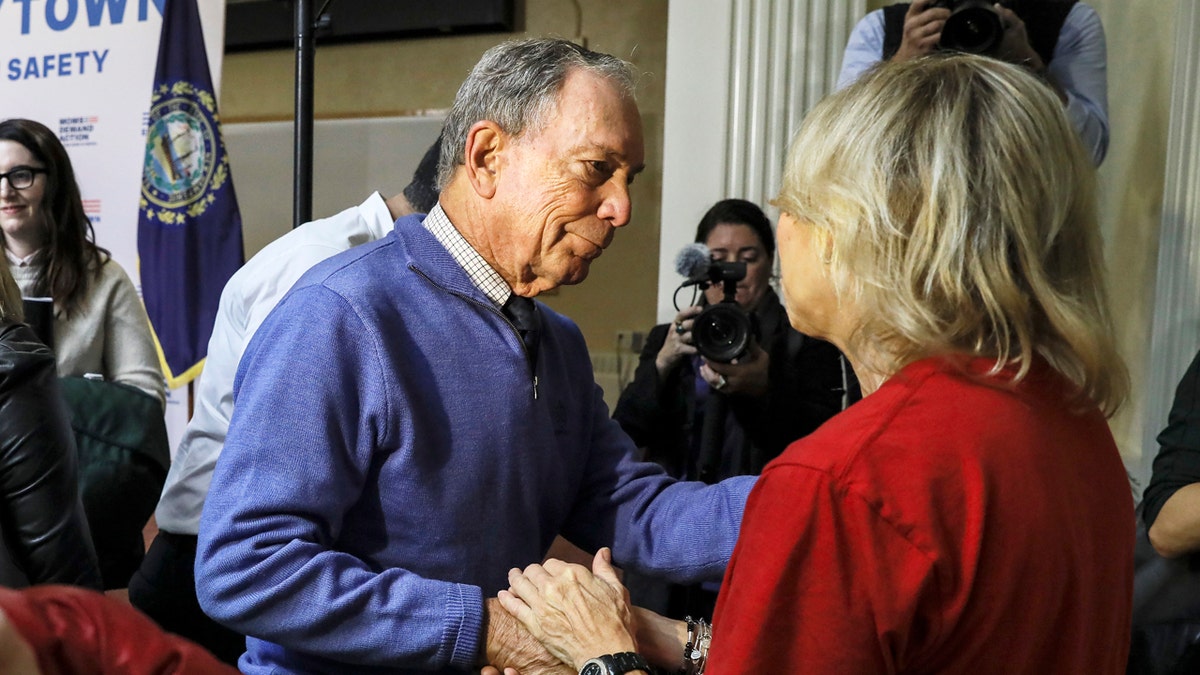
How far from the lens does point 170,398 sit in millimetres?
4031

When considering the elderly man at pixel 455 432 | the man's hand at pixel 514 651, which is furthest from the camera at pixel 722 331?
the man's hand at pixel 514 651

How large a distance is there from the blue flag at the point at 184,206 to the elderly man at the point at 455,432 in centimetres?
267

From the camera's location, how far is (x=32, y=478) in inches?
66.0

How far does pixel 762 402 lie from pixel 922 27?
90 centimetres

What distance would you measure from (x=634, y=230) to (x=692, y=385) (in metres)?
3.62

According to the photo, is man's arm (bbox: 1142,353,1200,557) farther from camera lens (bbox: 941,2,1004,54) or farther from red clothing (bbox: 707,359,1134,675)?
red clothing (bbox: 707,359,1134,675)

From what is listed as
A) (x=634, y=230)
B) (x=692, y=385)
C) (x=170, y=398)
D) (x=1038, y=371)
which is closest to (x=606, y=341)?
(x=634, y=230)

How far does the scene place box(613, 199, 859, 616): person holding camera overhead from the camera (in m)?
2.40

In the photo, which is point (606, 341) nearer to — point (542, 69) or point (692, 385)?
point (692, 385)

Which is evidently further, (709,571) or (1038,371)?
(709,571)

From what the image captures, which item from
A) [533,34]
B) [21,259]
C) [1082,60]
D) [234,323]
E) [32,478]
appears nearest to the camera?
[32,478]

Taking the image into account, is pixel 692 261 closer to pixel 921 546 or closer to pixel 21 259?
pixel 921 546

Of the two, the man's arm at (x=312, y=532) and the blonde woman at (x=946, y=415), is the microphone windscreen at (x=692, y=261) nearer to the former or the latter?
the man's arm at (x=312, y=532)

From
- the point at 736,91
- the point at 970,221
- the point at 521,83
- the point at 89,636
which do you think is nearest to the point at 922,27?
the point at 736,91
